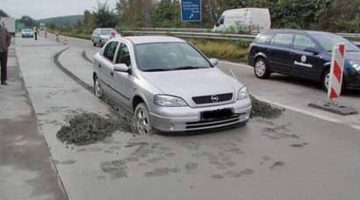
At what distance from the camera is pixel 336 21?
2850 centimetres

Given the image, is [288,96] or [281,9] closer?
[288,96]

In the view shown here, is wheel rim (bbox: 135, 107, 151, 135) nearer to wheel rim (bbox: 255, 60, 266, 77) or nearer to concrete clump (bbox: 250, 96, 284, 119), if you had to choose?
concrete clump (bbox: 250, 96, 284, 119)

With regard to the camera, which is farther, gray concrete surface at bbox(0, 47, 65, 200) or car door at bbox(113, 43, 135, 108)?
car door at bbox(113, 43, 135, 108)

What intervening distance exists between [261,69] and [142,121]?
7280 millimetres

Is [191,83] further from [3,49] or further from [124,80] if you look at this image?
[3,49]

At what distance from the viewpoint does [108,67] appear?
29.8 feet

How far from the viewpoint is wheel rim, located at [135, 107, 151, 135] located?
701 centimetres

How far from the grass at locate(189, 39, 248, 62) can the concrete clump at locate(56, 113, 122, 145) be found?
42.1ft

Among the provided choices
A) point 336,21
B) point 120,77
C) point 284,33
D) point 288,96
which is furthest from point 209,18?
point 120,77

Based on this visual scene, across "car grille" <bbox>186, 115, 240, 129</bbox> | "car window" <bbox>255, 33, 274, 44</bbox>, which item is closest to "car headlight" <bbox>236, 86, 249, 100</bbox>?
"car grille" <bbox>186, 115, 240, 129</bbox>

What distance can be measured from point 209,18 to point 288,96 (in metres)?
30.9

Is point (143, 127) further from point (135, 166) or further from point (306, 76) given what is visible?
point (306, 76)

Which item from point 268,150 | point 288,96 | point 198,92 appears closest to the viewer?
point 268,150

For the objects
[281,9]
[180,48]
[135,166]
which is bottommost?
[135,166]
